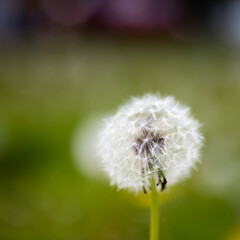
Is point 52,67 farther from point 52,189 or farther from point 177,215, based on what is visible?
point 177,215

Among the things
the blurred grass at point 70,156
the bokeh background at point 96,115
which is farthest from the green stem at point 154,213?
the bokeh background at point 96,115

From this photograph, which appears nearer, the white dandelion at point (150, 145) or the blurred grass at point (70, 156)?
the white dandelion at point (150, 145)

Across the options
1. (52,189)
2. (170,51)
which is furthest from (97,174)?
(170,51)

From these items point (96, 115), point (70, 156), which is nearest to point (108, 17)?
point (96, 115)

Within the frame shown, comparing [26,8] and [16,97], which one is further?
[26,8]

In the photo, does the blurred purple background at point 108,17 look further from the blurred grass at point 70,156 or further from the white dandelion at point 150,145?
the white dandelion at point 150,145

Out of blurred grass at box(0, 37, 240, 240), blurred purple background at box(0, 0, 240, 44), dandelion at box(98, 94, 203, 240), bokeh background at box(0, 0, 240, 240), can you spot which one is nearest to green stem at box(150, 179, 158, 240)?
dandelion at box(98, 94, 203, 240)

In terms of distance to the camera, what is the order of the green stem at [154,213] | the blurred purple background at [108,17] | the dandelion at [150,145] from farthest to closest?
the blurred purple background at [108,17] < the dandelion at [150,145] < the green stem at [154,213]

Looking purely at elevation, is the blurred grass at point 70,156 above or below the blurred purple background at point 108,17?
below
